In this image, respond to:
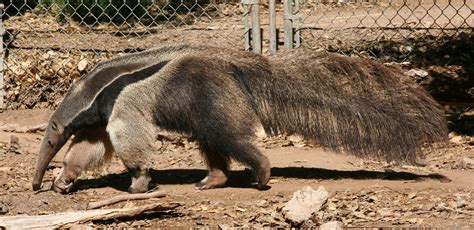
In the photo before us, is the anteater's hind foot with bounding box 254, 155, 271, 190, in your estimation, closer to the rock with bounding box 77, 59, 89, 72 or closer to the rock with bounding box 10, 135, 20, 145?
the rock with bounding box 10, 135, 20, 145

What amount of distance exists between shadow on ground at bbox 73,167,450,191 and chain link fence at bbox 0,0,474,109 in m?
2.42

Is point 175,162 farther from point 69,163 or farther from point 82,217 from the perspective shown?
point 82,217

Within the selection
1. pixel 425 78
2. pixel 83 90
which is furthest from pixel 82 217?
pixel 425 78

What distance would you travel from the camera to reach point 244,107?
788cm

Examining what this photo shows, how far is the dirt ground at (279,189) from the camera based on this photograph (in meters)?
7.00

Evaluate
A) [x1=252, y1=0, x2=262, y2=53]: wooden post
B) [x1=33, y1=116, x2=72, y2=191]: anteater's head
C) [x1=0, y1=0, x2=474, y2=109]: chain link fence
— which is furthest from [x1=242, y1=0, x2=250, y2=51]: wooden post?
[x1=33, y1=116, x2=72, y2=191]: anteater's head

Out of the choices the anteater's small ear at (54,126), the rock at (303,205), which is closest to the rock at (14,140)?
the anteater's small ear at (54,126)

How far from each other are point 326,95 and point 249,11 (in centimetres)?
341

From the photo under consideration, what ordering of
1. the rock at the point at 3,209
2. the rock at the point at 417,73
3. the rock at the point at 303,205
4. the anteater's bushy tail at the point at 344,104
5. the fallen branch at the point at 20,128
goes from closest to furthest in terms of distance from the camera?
1. the rock at the point at 303,205
2. the rock at the point at 3,209
3. the anteater's bushy tail at the point at 344,104
4. the fallen branch at the point at 20,128
5. the rock at the point at 417,73

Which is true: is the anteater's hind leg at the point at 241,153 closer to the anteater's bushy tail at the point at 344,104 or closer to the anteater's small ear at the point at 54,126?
the anteater's bushy tail at the point at 344,104

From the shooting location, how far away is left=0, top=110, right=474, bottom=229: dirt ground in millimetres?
7004

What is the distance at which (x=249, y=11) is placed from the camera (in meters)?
11.3

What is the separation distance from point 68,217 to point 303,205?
1.64 meters

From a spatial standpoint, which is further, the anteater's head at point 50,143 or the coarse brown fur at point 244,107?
the anteater's head at point 50,143
